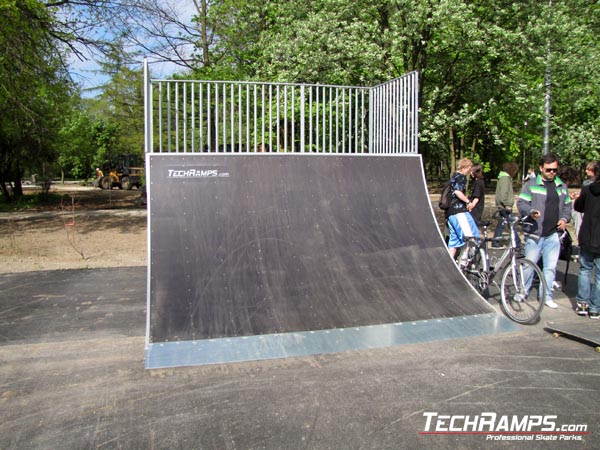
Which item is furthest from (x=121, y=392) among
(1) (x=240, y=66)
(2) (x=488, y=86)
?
(1) (x=240, y=66)

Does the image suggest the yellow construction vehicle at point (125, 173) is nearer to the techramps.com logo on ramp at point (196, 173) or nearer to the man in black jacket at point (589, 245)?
the techramps.com logo on ramp at point (196, 173)

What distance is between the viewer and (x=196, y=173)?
5.72m

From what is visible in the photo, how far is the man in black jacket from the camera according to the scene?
5699 millimetres

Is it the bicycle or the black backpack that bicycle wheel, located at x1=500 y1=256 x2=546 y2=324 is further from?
the black backpack

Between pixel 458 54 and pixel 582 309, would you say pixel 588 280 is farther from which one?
pixel 458 54

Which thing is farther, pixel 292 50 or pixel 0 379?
pixel 292 50

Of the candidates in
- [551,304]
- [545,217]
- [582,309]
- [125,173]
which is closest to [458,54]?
[545,217]

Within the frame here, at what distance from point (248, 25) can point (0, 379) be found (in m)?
13.9

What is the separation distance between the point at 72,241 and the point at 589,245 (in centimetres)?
1058

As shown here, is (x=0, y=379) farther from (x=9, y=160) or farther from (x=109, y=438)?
(x=9, y=160)

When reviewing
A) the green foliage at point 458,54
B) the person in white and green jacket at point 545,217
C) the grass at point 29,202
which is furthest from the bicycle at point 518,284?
the grass at point 29,202

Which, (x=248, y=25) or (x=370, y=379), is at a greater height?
(x=248, y=25)

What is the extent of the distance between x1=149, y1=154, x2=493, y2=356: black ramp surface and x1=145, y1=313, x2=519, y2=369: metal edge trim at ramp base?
99mm

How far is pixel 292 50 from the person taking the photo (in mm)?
12383
